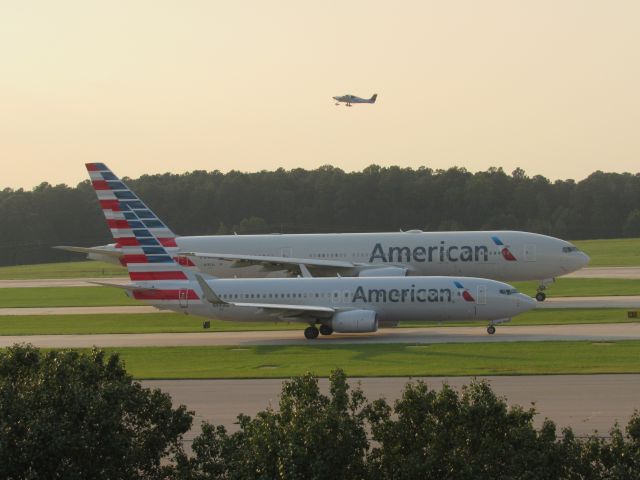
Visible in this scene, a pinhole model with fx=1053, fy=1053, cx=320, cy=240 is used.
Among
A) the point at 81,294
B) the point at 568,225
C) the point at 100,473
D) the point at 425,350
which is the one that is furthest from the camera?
the point at 568,225

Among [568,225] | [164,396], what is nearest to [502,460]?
[164,396]

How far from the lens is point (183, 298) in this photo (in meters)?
53.1

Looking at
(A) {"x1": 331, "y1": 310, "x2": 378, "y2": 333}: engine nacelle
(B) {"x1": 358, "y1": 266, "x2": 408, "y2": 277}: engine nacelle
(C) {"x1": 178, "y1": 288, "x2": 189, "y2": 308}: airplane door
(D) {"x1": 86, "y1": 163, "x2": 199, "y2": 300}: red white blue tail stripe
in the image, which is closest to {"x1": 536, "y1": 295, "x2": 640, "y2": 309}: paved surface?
(B) {"x1": 358, "y1": 266, "x2": 408, "y2": 277}: engine nacelle

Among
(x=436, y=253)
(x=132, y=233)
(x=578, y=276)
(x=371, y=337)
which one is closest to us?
(x=371, y=337)

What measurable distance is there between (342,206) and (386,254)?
117 meters

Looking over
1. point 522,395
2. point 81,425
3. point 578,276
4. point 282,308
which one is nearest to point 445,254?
point 282,308

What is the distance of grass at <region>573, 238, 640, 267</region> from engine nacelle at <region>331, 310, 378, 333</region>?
6499 centimetres

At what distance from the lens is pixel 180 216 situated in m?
191

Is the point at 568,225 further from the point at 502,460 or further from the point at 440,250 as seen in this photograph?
the point at 502,460

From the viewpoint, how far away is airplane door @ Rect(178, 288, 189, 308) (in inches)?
2085

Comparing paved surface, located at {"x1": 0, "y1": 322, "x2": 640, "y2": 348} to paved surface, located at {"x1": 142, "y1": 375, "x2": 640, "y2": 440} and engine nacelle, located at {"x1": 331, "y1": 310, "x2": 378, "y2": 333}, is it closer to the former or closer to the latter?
engine nacelle, located at {"x1": 331, "y1": 310, "x2": 378, "y2": 333}

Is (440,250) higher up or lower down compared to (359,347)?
higher up

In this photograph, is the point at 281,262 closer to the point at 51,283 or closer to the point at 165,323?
the point at 165,323

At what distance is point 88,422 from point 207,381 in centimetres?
1740
